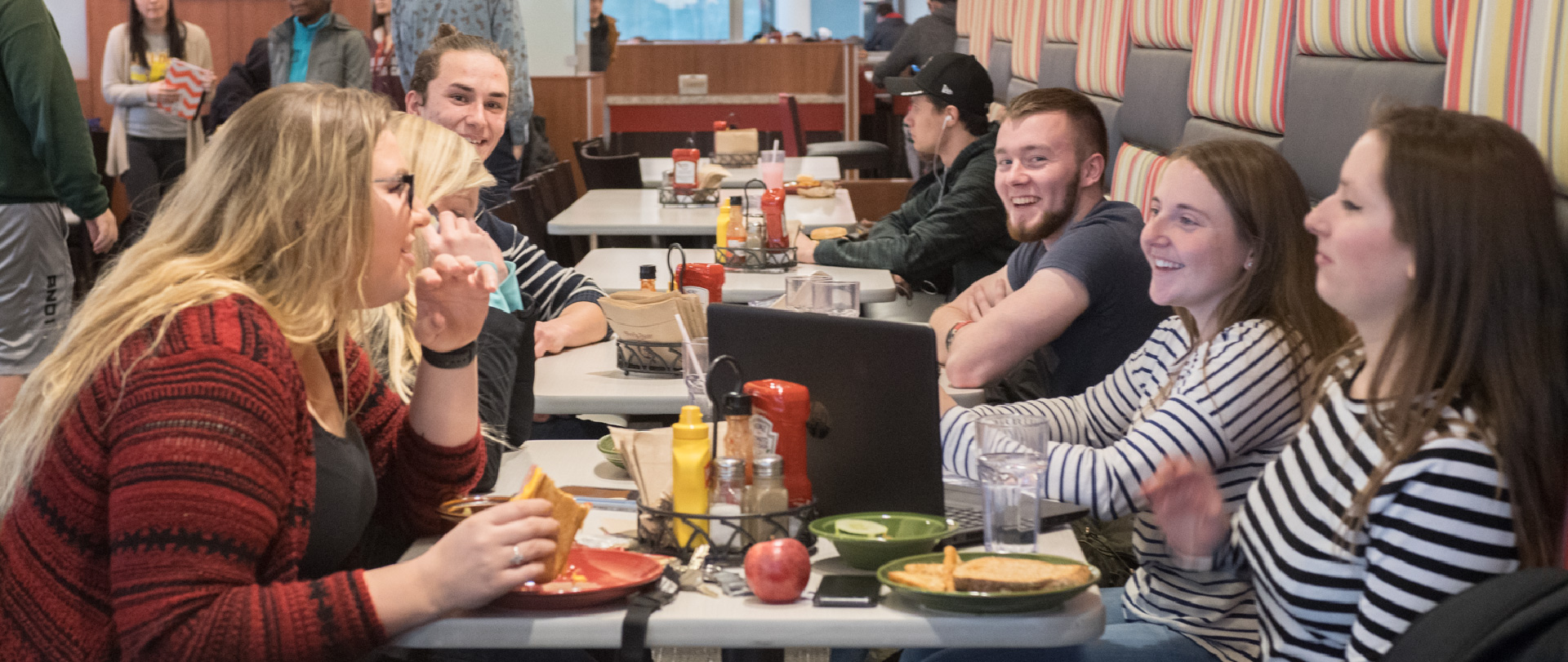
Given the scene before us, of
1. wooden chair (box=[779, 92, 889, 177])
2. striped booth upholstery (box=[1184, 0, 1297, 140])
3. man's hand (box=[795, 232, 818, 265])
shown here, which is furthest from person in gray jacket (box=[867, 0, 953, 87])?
striped booth upholstery (box=[1184, 0, 1297, 140])

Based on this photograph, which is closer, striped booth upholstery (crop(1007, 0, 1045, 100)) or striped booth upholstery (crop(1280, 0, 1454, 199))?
striped booth upholstery (crop(1280, 0, 1454, 199))

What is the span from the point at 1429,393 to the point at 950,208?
2.56 metres

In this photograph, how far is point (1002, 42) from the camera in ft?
26.1

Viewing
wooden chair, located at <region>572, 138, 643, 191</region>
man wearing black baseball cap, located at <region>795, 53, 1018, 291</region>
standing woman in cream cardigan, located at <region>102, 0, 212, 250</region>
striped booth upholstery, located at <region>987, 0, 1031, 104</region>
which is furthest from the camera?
striped booth upholstery, located at <region>987, 0, 1031, 104</region>

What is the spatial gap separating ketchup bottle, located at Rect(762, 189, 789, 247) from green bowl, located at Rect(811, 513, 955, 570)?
2090mm

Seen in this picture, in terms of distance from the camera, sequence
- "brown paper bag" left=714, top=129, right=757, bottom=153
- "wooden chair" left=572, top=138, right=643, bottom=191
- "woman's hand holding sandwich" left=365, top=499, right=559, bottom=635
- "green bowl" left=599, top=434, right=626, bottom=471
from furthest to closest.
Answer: "brown paper bag" left=714, top=129, right=757, bottom=153, "wooden chair" left=572, top=138, right=643, bottom=191, "green bowl" left=599, top=434, right=626, bottom=471, "woman's hand holding sandwich" left=365, top=499, right=559, bottom=635

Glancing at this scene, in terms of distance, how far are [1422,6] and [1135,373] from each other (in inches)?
29.8

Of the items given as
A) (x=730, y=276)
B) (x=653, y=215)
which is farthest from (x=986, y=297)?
(x=653, y=215)

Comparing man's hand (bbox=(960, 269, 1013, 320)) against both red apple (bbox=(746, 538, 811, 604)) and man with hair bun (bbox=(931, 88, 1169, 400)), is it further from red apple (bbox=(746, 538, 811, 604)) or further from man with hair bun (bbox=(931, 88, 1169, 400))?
red apple (bbox=(746, 538, 811, 604))

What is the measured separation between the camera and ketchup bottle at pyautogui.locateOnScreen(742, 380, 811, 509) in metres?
1.57

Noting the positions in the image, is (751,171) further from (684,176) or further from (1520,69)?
(1520,69)

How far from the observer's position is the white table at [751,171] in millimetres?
5898

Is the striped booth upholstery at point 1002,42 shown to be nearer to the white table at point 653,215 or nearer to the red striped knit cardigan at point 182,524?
the white table at point 653,215

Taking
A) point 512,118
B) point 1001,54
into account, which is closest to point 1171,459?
point 512,118
